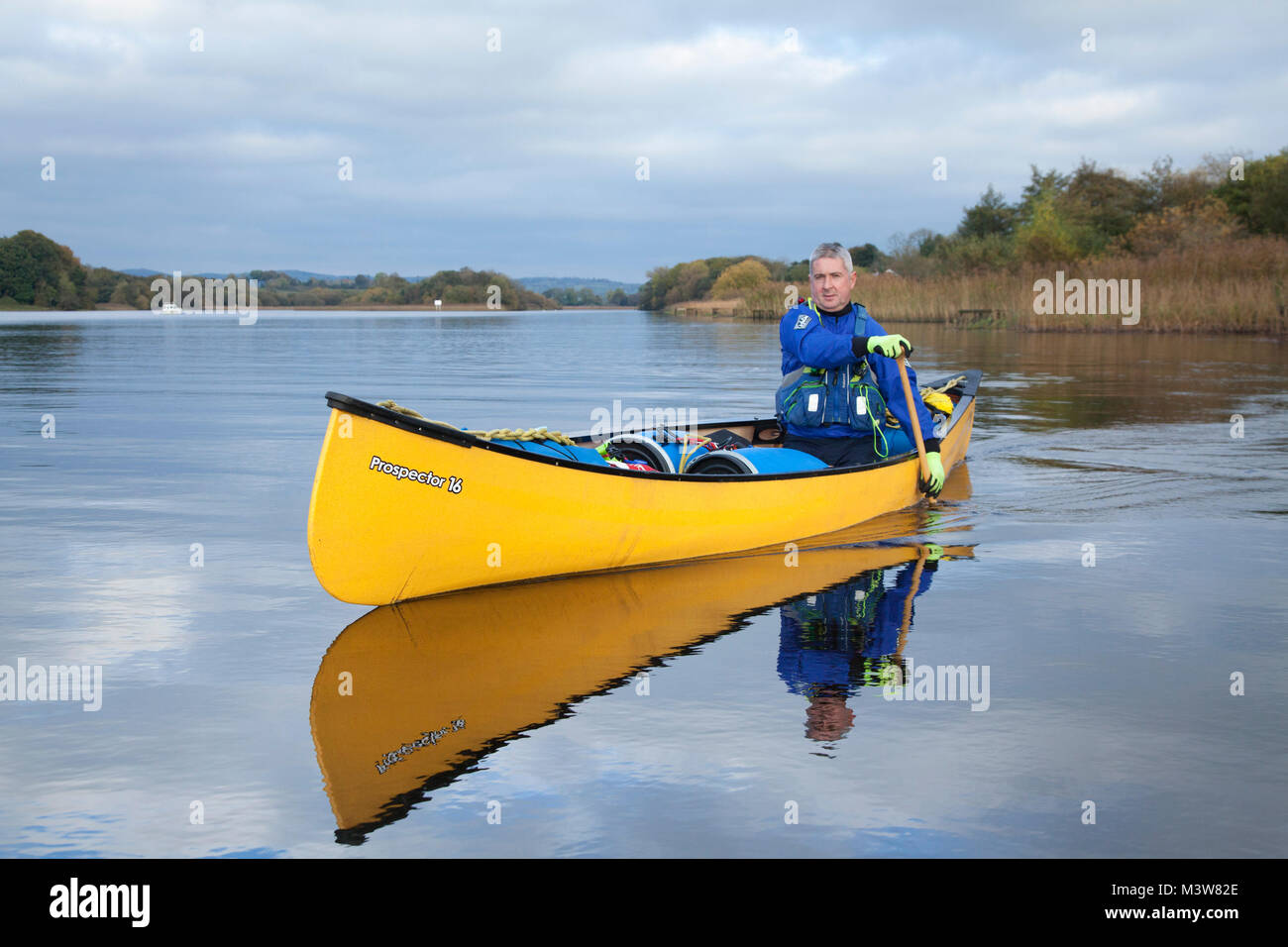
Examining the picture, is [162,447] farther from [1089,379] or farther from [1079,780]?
[1089,379]

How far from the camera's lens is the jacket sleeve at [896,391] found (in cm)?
820

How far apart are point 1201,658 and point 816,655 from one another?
1691 millimetres

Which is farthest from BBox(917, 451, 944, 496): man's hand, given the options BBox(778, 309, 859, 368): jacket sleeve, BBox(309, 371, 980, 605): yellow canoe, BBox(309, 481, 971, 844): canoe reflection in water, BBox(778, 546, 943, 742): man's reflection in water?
BBox(778, 546, 943, 742): man's reflection in water

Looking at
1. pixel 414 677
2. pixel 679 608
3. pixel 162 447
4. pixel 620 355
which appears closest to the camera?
pixel 414 677

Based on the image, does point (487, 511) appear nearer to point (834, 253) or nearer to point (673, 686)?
point (673, 686)

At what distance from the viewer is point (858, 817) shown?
3469mm

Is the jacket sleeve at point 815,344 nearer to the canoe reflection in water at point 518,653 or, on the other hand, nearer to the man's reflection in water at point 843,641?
the canoe reflection in water at point 518,653

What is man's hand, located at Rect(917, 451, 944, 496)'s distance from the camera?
8.72 meters

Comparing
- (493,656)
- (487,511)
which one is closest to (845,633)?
(493,656)

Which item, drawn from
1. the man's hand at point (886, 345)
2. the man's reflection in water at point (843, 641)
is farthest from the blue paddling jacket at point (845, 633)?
the man's hand at point (886, 345)

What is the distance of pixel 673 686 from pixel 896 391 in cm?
434

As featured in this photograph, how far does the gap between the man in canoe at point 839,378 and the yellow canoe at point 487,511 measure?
86 centimetres
